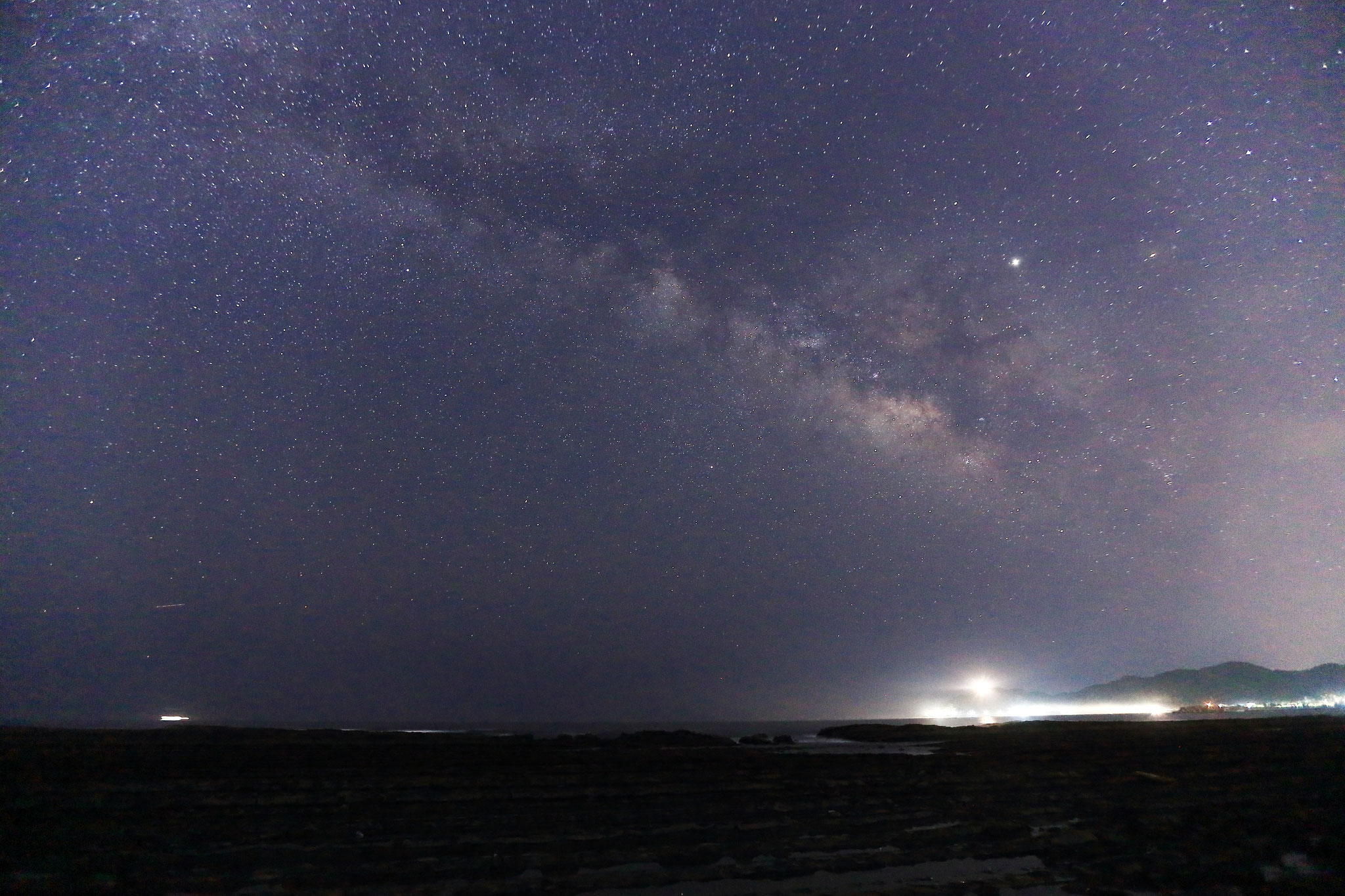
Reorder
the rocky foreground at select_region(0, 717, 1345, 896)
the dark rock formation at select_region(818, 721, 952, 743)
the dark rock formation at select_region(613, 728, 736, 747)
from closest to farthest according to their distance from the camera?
the rocky foreground at select_region(0, 717, 1345, 896)
the dark rock formation at select_region(613, 728, 736, 747)
the dark rock formation at select_region(818, 721, 952, 743)

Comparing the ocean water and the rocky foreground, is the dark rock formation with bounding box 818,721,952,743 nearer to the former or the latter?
the ocean water

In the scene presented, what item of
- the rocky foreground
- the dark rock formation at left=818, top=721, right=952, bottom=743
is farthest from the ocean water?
the rocky foreground

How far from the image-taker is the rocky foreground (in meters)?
11.4

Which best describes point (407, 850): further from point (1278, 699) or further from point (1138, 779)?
point (1278, 699)

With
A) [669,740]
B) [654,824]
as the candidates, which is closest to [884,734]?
[669,740]

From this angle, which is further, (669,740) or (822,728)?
(822,728)

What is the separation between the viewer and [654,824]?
1594 cm

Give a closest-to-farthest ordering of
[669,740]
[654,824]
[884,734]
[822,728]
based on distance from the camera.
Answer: [654,824]
[669,740]
[884,734]
[822,728]

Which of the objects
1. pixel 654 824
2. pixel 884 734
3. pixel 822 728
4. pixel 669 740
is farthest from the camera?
pixel 822 728

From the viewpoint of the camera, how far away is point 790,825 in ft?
51.6

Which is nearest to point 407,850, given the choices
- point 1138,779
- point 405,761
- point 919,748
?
point 405,761

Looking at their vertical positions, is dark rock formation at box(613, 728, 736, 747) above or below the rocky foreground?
below

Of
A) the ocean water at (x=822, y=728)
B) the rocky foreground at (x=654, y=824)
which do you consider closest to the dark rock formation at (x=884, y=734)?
the ocean water at (x=822, y=728)

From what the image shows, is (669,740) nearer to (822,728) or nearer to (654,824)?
(654,824)
